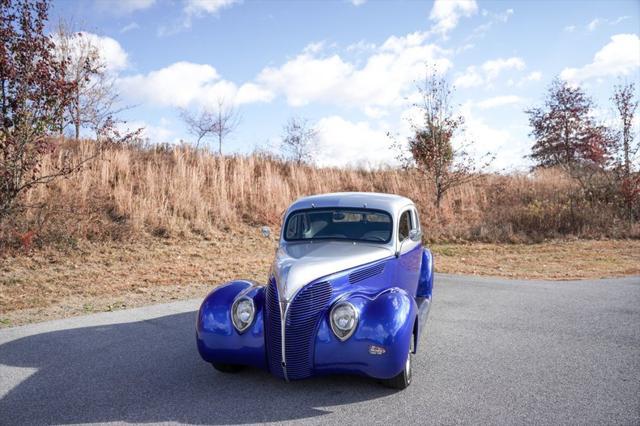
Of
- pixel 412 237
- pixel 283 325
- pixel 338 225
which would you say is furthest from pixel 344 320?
pixel 412 237

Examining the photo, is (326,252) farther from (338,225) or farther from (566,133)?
(566,133)

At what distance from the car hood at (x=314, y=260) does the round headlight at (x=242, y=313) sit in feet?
1.17

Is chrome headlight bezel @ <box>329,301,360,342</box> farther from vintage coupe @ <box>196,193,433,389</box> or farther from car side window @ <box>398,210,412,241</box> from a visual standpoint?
car side window @ <box>398,210,412,241</box>

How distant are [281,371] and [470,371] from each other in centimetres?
186

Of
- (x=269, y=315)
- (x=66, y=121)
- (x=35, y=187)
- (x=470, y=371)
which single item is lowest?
(x=470, y=371)

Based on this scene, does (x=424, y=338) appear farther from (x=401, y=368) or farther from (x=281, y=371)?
(x=281, y=371)

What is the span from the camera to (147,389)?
443cm

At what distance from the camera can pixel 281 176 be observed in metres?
20.0

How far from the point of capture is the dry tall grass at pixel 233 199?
43.0ft

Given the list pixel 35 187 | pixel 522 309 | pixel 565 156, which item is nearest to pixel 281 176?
pixel 35 187

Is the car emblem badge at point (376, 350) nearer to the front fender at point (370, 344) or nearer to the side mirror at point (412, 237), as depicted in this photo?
the front fender at point (370, 344)

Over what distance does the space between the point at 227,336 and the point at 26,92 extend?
8272 mm

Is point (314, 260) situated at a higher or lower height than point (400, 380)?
higher

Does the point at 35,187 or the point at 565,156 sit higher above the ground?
the point at 565,156
